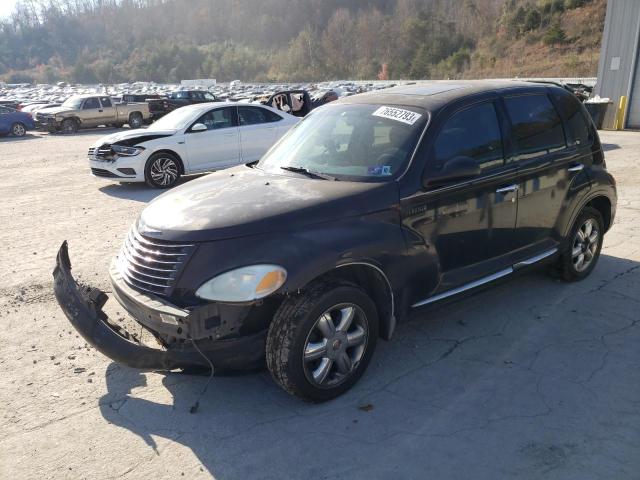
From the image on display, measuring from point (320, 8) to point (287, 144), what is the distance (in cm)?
14917

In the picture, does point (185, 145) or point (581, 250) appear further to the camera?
point (185, 145)

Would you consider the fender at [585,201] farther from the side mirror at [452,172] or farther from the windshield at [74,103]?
the windshield at [74,103]

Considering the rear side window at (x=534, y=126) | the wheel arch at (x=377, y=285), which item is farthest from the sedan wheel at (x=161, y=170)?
the wheel arch at (x=377, y=285)

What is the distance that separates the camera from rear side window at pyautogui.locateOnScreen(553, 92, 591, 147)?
4801 millimetres

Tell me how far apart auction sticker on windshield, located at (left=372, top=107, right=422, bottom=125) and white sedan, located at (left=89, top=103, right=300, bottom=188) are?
279 inches

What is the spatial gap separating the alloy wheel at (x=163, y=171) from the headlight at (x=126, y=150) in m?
0.38

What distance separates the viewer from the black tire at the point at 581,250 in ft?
16.2

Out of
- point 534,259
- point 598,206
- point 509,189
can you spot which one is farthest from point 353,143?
point 598,206

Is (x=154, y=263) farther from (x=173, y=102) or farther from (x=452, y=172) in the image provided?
(x=173, y=102)

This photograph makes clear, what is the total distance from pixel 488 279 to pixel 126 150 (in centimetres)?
834

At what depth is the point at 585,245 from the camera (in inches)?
203

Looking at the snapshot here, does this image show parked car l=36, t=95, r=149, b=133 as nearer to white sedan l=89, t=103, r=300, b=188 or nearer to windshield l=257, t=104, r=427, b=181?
white sedan l=89, t=103, r=300, b=188

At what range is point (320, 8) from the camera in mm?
141375

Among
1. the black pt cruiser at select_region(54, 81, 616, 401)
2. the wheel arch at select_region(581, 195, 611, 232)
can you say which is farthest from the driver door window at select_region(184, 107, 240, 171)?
the wheel arch at select_region(581, 195, 611, 232)
